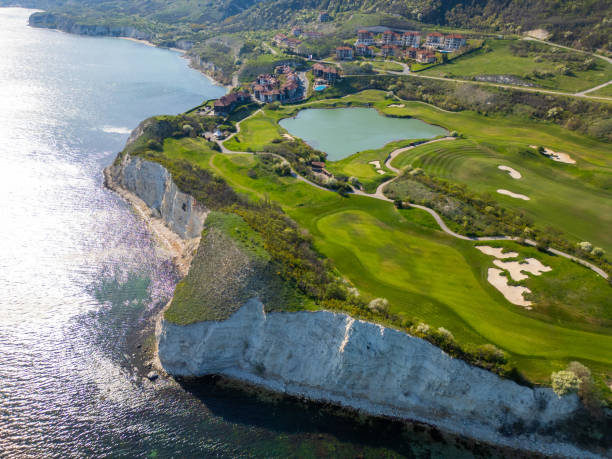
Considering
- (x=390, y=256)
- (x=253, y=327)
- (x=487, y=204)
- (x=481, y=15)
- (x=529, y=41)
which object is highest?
(x=481, y=15)

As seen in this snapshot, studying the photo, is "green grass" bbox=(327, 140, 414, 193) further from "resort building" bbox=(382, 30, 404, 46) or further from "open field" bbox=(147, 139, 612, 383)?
"resort building" bbox=(382, 30, 404, 46)

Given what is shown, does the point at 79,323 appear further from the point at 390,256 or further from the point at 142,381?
the point at 390,256

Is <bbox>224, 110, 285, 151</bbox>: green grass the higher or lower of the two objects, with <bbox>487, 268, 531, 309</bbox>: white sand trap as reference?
higher

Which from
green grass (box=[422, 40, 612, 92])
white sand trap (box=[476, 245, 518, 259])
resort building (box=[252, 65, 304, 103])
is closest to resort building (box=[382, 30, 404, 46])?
green grass (box=[422, 40, 612, 92])

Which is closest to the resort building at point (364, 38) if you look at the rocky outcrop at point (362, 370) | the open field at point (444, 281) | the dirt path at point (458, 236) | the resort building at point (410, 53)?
the resort building at point (410, 53)

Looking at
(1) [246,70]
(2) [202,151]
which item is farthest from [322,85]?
(2) [202,151]

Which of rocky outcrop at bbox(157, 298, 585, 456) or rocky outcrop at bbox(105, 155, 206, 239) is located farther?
Result: rocky outcrop at bbox(105, 155, 206, 239)

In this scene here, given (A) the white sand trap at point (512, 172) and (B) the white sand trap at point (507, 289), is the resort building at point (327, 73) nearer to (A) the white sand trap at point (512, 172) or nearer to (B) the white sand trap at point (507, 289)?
(A) the white sand trap at point (512, 172)

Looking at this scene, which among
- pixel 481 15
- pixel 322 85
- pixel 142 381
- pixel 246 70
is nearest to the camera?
pixel 142 381
